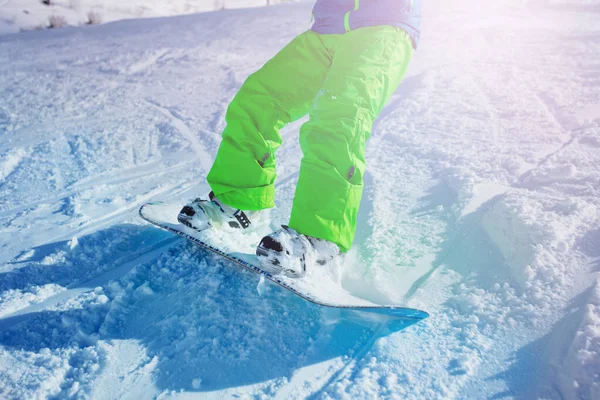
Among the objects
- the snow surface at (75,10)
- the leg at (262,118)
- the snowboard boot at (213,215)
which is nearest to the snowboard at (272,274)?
the snowboard boot at (213,215)

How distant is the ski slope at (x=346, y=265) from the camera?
3.44 feet

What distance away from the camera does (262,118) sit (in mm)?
1570

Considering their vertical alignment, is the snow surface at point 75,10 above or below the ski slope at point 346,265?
above

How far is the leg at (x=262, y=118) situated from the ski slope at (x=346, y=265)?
28 cm

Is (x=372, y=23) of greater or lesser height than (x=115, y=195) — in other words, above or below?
above

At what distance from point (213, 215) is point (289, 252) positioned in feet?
1.47

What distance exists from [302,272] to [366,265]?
0.32 m

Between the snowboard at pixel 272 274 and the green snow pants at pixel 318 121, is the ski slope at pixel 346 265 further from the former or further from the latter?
the green snow pants at pixel 318 121

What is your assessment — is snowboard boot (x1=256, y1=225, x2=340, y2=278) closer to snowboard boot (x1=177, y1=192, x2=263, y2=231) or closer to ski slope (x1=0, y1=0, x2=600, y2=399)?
ski slope (x1=0, y1=0, x2=600, y2=399)

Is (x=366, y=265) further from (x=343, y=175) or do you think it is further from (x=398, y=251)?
(x=343, y=175)

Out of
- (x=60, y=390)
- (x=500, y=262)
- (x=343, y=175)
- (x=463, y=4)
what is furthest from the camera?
(x=463, y=4)

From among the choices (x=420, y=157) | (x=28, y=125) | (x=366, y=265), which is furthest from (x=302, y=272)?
(x=28, y=125)

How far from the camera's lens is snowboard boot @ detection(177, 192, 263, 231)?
1499 mm

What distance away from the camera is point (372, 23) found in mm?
1545
